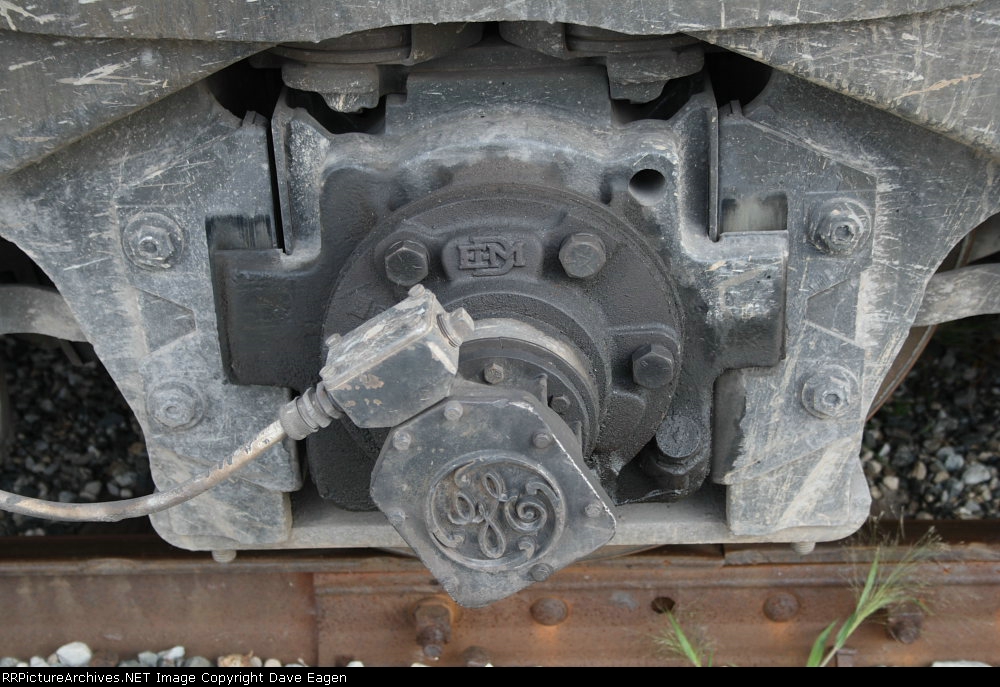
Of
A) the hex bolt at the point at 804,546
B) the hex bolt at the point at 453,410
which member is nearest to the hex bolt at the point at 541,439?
the hex bolt at the point at 453,410

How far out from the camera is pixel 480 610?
237cm

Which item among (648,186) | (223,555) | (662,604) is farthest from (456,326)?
(662,604)

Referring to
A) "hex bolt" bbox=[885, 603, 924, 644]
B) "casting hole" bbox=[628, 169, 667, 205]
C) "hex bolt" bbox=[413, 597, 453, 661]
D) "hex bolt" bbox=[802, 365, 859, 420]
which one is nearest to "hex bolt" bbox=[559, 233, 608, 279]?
"casting hole" bbox=[628, 169, 667, 205]

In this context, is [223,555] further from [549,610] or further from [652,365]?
[652,365]

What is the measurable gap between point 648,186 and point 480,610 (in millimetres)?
1053

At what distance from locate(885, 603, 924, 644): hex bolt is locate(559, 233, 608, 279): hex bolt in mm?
1187

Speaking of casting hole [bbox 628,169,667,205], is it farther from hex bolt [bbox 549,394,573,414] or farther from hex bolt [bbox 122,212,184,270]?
hex bolt [bbox 122,212,184,270]

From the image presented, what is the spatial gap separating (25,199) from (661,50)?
1.05m

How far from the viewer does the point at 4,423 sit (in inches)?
97.1

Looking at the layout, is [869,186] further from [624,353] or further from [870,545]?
[870,545]

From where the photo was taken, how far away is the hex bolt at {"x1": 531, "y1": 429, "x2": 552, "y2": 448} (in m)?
1.48

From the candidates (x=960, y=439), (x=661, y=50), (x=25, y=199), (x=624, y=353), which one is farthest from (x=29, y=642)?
(x=960, y=439)

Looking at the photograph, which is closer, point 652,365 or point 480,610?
point 652,365

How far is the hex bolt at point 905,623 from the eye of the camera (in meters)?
2.33
